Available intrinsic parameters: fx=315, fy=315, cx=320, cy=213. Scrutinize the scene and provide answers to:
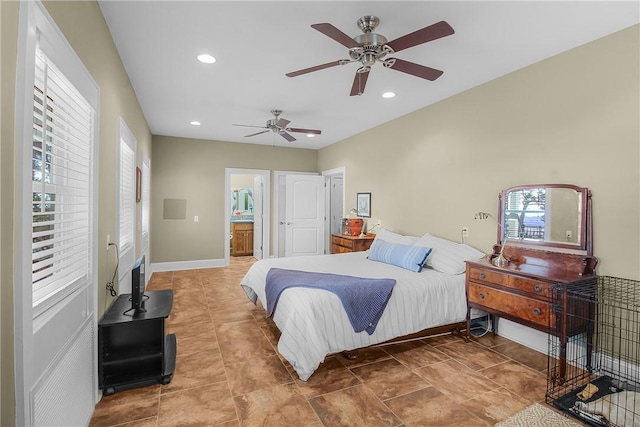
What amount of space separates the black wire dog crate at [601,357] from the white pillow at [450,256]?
0.99 metres

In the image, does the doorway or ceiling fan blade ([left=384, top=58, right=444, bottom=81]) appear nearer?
ceiling fan blade ([left=384, top=58, right=444, bottom=81])

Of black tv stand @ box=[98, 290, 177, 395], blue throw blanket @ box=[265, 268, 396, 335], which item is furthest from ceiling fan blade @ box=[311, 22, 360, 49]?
black tv stand @ box=[98, 290, 177, 395]

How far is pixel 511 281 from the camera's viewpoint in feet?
8.87

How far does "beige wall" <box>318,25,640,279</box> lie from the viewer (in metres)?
2.43

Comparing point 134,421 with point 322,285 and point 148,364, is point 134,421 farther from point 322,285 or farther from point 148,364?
point 322,285

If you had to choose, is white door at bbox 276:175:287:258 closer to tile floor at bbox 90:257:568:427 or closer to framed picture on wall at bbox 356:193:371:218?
framed picture on wall at bbox 356:193:371:218

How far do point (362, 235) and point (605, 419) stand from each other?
149 inches

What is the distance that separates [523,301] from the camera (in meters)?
2.62

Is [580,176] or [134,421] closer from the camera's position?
[134,421]

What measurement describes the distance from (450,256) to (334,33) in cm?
253

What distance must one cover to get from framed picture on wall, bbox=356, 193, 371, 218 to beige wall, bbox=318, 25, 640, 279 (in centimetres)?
60

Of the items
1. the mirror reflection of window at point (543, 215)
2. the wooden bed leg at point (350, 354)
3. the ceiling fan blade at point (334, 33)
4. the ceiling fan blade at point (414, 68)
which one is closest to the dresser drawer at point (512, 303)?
the mirror reflection of window at point (543, 215)

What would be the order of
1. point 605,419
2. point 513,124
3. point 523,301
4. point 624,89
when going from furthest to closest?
point 513,124
point 523,301
point 624,89
point 605,419

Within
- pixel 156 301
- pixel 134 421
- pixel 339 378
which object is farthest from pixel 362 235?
pixel 134 421
